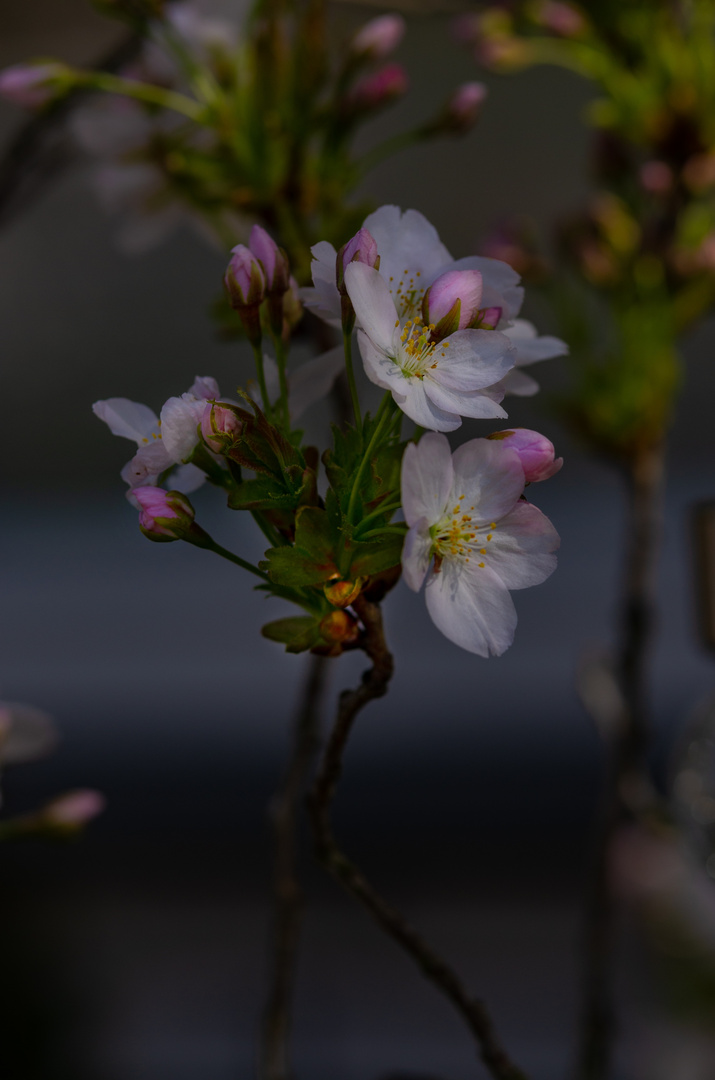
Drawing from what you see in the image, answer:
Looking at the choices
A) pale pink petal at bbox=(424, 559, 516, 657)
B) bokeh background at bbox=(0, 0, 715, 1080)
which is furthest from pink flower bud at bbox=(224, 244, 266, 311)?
bokeh background at bbox=(0, 0, 715, 1080)

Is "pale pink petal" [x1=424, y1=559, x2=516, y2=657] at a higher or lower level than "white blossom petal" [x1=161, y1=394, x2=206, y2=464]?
lower

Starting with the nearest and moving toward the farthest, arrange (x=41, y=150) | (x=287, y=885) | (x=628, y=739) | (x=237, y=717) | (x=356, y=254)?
1. (x=356, y=254)
2. (x=287, y=885)
3. (x=41, y=150)
4. (x=628, y=739)
5. (x=237, y=717)

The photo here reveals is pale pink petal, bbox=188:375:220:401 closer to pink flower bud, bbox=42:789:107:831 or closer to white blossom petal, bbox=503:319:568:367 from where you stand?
white blossom petal, bbox=503:319:568:367

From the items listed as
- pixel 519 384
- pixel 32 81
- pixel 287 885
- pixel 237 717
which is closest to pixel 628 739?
pixel 287 885

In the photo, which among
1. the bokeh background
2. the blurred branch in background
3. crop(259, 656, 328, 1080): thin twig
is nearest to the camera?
crop(259, 656, 328, 1080): thin twig

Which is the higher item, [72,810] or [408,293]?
[408,293]

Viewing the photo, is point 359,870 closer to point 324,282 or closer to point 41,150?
point 324,282

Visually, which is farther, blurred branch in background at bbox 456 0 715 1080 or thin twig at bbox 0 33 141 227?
blurred branch in background at bbox 456 0 715 1080

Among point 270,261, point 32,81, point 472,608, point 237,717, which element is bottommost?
point 237,717
